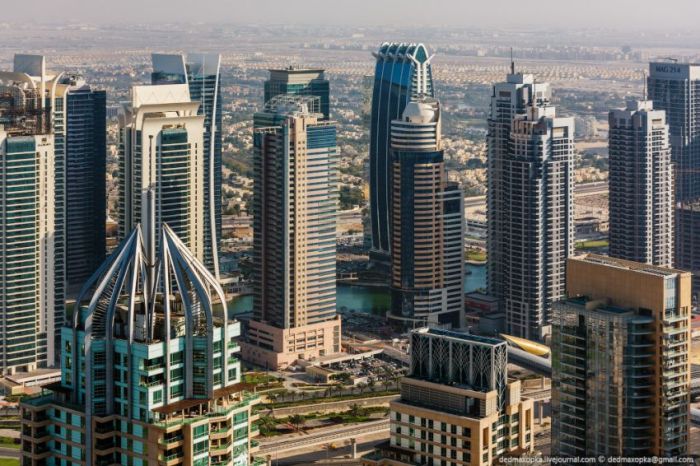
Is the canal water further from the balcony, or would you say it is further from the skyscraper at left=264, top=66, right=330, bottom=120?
the balcony

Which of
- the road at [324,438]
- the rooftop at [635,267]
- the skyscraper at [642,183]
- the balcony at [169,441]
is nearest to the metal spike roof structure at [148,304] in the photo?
the balcony at [169,441]

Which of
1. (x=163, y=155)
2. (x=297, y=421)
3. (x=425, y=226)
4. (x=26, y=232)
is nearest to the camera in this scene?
(x=297, y=421)

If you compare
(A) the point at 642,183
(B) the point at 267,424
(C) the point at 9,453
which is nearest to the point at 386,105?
(A) the point at 642,183

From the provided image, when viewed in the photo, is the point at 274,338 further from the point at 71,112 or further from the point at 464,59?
the point at 464,59

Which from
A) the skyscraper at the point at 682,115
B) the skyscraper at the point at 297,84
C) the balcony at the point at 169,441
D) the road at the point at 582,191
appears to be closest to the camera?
the balcony at the point at 169,441

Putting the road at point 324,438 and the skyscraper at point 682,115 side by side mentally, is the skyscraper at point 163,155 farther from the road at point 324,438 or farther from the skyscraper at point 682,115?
the skyscraper at point 682,115

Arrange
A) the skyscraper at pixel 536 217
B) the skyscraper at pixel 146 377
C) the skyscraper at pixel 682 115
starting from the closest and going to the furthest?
1. the skyscraper at pixel 146 377
2. the skyscraper at pixel 536 217
3. the skyscraper at pixel 682 115

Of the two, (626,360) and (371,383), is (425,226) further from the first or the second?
(626,360)
